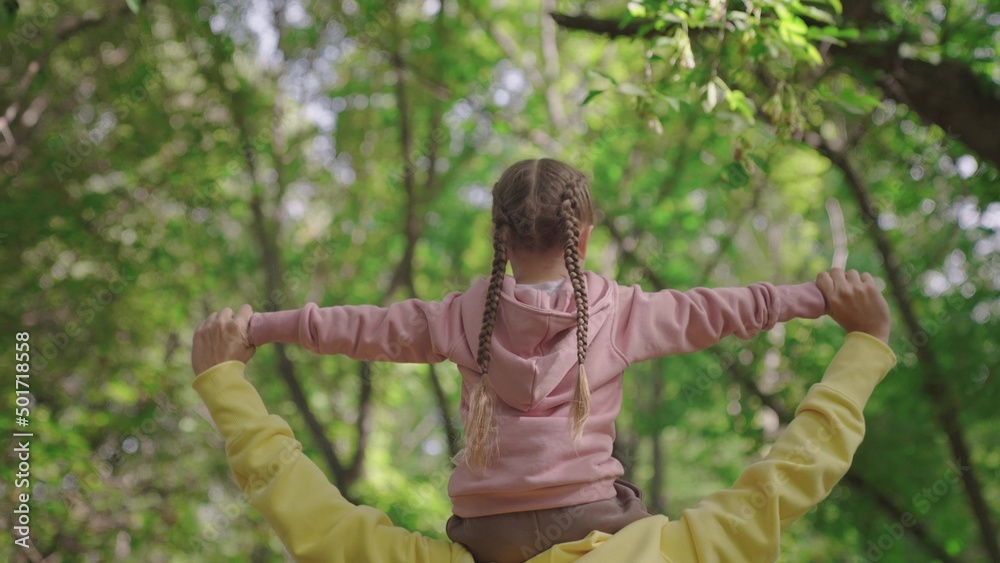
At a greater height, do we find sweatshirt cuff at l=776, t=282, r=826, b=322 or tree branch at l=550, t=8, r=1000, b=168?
sweatshirt cuff at l=776, t=282, r=826, b=322

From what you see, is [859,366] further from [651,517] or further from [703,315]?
[651,517]

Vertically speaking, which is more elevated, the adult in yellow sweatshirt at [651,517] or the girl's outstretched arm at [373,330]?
the girl's outstretched arm at [373,330]

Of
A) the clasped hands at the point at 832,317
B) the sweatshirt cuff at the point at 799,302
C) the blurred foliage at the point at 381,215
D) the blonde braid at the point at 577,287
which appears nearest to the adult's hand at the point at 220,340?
the clasped hands at the point at 832,317

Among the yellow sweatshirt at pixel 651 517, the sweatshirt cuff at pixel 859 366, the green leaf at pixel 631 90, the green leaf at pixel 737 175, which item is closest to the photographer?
the yellow sweatshirt at pixel 651 517

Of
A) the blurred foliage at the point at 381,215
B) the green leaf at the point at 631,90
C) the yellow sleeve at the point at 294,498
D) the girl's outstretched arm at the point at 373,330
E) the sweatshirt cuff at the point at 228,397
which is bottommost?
the blurred foliage at the point at 381,215

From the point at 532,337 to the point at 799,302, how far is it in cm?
61

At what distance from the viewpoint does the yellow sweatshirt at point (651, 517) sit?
6.53ft

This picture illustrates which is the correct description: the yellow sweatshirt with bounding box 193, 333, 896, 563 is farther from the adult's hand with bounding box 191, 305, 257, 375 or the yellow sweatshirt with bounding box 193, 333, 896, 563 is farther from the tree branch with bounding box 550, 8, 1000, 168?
the tree branch with bounding box 550, 8, 1000, 168

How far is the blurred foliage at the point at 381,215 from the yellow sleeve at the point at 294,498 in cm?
217

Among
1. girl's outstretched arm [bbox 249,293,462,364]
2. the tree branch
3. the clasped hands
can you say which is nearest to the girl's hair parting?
girl's outstretched arm [bbox 249,293,462,364]

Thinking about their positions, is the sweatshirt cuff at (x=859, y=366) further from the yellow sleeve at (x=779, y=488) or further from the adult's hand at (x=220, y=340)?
the adult's hand at (x=220, y=340)

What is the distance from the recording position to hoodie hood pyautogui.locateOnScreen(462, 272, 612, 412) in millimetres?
2084

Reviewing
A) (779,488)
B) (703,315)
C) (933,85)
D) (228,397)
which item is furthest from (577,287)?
(933,85)

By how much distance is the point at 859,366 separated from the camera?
7.18ft
